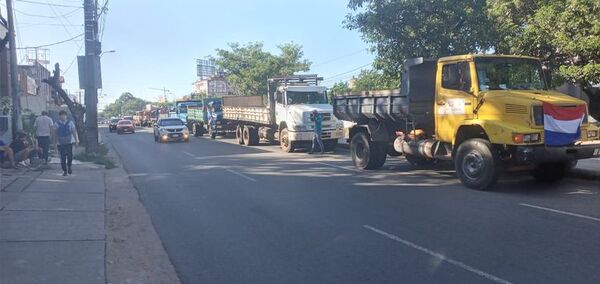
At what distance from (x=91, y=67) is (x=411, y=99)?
1326cm

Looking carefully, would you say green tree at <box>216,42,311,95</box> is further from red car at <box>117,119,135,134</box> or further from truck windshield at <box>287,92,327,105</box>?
Answer: truck windshield at <box>287,92,327,105</box>

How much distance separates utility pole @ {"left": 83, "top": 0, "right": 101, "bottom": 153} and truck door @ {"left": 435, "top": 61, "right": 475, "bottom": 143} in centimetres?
1400

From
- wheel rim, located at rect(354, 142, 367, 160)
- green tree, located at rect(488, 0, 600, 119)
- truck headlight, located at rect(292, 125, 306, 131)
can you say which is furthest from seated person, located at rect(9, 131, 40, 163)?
green tree, located at rect(488, 0, 600, 119)

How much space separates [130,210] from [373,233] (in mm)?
4372

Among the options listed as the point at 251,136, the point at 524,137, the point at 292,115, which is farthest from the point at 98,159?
the point at 524,137

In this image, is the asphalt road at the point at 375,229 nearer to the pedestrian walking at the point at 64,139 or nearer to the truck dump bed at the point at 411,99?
the truck dump bed at the point at 411,99

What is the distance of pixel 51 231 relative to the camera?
723 cm

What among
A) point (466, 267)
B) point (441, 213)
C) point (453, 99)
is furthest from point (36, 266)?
point (453, 99)

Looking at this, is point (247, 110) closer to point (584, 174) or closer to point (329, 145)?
point (329, 145)

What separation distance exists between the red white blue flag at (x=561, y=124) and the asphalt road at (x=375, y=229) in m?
0.98

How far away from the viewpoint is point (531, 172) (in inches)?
470

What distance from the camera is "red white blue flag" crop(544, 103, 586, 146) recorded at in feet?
32.1

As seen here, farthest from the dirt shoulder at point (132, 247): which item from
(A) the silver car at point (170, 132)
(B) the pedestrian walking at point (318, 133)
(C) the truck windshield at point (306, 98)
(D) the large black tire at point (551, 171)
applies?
(A) the silver car at point (170, 132)

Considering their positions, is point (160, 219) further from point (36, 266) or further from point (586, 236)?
point (586, 236)
